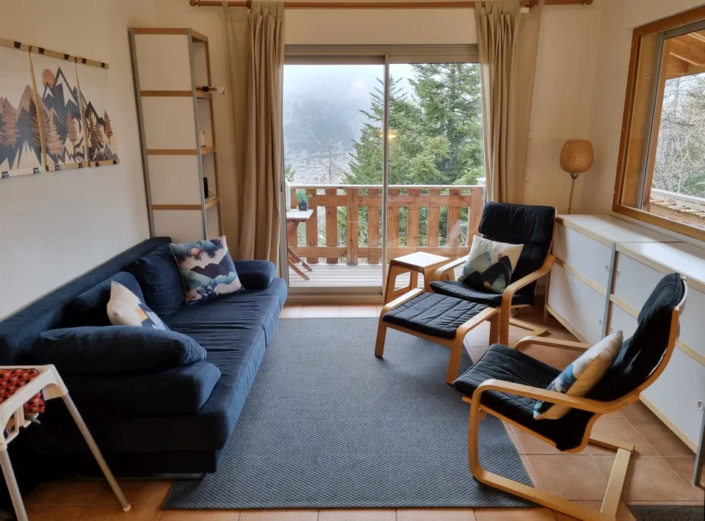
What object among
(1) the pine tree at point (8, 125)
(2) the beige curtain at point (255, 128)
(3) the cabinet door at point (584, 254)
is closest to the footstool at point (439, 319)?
(3) the cabinet door at point (584, 254)

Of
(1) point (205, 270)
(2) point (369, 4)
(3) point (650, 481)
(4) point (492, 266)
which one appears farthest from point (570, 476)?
(2) point (369, 4)

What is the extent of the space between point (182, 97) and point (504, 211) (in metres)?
2.41

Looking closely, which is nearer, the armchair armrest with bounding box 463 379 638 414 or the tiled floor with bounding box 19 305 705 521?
the armchair armrest with bounding box 463 379 638 414

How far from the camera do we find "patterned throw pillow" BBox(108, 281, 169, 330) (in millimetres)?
2211

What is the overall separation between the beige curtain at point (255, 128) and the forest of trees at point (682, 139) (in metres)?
2.57

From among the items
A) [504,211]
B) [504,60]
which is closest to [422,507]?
[504,211]

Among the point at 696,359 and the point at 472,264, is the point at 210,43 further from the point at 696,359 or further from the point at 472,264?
the point at 696,359

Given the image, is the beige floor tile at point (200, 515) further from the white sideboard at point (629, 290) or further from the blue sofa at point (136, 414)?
the white sideboard at point (629, 290)

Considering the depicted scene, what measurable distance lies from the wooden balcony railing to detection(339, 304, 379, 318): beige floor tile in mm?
426

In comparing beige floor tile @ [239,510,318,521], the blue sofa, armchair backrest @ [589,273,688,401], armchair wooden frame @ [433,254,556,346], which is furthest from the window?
the blue sofa

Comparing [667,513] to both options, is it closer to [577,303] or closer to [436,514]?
[436,514]

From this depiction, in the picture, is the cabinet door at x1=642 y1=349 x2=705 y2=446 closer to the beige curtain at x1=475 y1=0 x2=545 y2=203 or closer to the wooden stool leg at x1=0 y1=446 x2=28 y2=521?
the beige curtain at x1=475 y1=0 x2=545 y2=203

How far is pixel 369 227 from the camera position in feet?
13.9

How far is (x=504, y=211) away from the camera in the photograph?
3.66m
